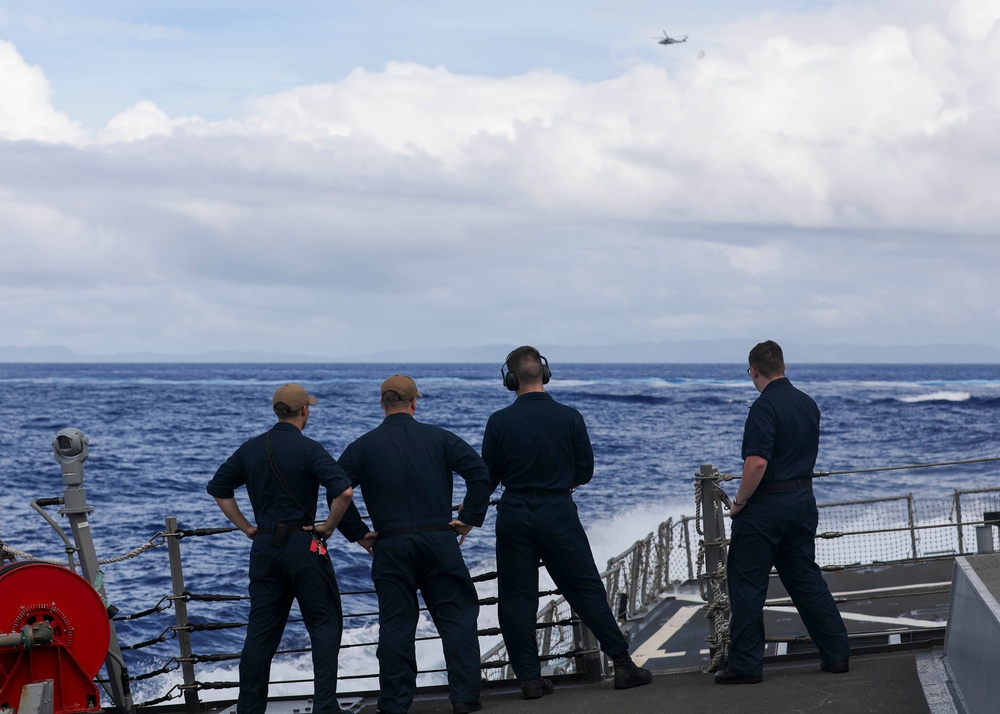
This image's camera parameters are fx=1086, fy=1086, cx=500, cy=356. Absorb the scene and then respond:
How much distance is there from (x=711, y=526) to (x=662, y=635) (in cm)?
559

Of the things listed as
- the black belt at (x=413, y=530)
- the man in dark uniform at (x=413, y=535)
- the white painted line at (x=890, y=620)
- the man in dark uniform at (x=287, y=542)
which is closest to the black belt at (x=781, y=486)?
the man in dark uniform at (x=413, y=535)

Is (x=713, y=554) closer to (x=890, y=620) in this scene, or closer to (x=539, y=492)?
(x=539, y=492)

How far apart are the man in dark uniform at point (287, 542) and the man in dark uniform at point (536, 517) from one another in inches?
40.8

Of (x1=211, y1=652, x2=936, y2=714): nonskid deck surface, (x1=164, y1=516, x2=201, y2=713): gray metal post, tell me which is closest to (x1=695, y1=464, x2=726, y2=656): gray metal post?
(x1=211, y1=652, x2=936, y2=714): nonskid deck surface

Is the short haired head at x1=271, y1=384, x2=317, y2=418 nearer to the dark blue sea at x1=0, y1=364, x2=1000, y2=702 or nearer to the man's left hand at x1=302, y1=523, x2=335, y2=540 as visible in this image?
the man's left hand at x1=302, y1=523, x2=335, y2=540

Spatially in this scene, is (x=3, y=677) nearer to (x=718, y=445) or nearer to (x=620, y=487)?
(x=620, y=487)

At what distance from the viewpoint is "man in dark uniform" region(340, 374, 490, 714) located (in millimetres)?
6301

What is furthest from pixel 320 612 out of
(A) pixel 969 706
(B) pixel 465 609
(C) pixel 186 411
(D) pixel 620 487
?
(C) pixel 186 411

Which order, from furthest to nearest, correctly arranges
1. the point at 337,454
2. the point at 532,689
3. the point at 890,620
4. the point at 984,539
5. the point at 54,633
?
1. the point at 337,454
2. the point at 890,620
3. the point at 984,539
4. the point at 532,689
5. the point at 54,633

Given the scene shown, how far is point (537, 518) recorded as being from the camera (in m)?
6.63

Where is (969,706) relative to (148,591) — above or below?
above

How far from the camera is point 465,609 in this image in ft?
Result: 21.1

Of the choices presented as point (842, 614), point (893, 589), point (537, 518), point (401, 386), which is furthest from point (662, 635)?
point (401, 386)

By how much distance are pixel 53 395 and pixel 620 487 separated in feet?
258
